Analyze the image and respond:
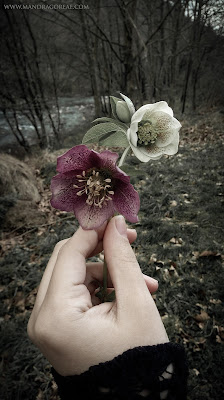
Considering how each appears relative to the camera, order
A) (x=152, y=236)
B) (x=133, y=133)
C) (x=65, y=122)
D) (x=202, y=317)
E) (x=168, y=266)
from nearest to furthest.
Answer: (x=133, y=133)
(x=202, y=317)
(x=168, y=266)
(x=152, y=236)
(x=65, y=122)

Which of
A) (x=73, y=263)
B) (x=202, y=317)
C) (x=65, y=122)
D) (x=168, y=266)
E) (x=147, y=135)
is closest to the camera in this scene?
(x=147, y=135)

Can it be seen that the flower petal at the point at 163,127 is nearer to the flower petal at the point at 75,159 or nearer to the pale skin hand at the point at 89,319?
the flower petal at the point at 75,159

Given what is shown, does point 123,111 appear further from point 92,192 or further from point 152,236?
point 152,236

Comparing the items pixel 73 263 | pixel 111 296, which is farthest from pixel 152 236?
pixel 73 263

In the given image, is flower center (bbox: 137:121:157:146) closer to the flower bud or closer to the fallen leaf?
the flower bud

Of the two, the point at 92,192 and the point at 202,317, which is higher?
the point at 92,192

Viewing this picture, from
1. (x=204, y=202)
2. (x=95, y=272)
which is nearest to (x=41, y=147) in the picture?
(x=204, y=202)

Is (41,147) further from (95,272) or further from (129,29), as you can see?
(95,272)
